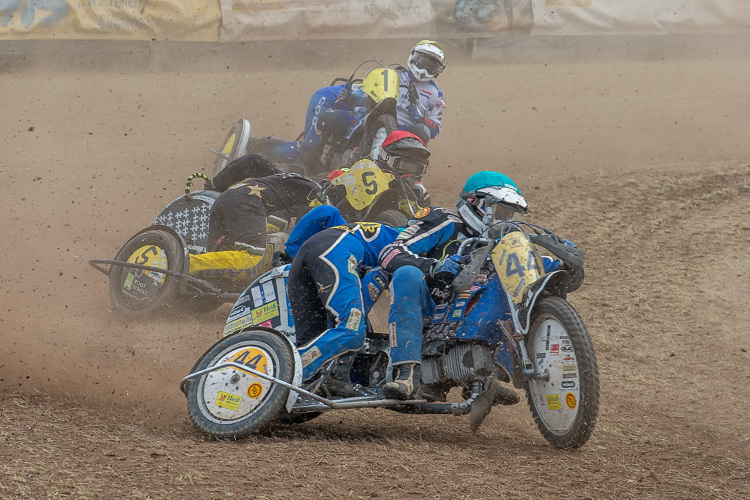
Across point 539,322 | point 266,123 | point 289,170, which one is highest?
point 266,123

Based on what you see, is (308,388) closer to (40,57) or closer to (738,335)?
(738,335)

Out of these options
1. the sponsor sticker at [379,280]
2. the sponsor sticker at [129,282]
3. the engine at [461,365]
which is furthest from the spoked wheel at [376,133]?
the engine at [461,365]

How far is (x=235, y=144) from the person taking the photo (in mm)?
12422

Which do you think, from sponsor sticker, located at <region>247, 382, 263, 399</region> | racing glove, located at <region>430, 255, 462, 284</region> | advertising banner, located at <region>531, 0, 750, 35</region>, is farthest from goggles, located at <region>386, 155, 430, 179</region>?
advertising banner, located at <region>531, 0, 750, 35</region>

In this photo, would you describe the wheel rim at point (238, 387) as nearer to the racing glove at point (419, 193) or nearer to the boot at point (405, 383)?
the boot at point (405, 383)

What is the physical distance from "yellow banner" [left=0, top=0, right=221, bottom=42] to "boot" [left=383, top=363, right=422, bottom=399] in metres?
13.9

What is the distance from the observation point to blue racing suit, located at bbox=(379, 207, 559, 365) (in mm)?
5586

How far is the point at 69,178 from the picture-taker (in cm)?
1382

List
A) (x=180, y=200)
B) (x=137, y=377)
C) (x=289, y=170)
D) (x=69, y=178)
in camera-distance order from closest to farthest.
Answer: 1. (x=137, y=377)
2. (x=180, y=200)
3. (x=289, y=170)
4. (x=69, y=178)

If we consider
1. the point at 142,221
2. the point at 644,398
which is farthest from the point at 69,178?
the point at 644,398

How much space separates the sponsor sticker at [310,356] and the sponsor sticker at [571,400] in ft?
5.09

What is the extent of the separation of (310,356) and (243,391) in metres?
0.50

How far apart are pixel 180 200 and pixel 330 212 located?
3469mm

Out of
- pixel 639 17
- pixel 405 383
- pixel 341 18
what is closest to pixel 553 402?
pixel 405 383
